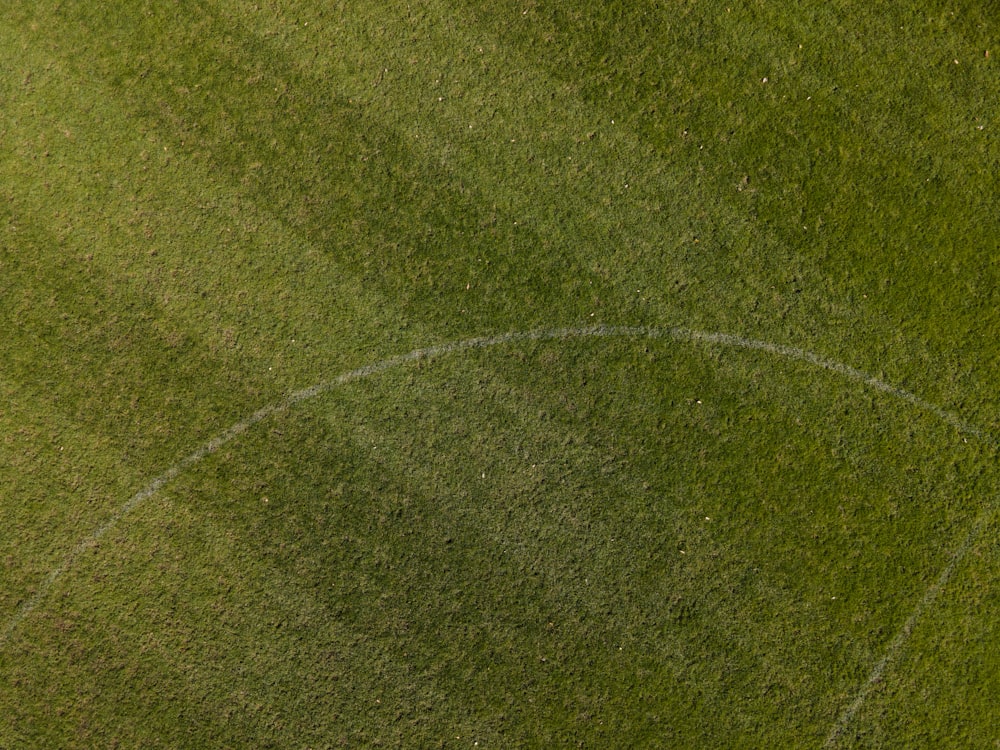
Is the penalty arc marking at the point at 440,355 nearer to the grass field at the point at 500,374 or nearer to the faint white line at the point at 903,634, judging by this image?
the grass field at the point at 500,374

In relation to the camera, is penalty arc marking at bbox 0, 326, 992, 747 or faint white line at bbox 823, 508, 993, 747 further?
penalty arc marking at bbox 0, 326, 992, 747

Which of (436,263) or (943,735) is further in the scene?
(436,263)

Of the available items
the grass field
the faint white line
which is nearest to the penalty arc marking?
the grass field

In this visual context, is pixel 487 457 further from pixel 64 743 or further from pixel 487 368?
pixel 64 743

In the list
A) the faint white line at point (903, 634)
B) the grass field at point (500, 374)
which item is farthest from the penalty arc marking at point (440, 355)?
the faint white line at point (903, 634)

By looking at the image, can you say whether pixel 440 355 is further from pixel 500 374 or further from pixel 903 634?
pixel 903 634

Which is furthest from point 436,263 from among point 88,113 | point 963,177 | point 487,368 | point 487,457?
point 963,177

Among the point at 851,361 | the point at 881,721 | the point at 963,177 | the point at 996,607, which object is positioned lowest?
the point at 881,721

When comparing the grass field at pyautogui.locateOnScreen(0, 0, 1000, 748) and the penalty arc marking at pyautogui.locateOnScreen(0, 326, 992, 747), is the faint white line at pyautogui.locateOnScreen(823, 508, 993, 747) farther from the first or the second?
the penalty arc marking at pyautogui.locateOnScreen(0, 326, 992, 747)
